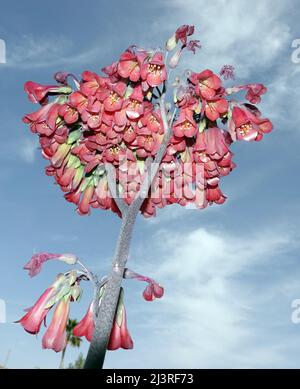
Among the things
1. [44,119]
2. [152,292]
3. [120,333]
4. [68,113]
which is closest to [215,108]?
[68,113]

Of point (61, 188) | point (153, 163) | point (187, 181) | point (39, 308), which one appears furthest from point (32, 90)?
point (39, 308)

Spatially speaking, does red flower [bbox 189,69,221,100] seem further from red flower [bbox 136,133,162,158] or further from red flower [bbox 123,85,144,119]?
red flower [bbox 136,133,162,158]

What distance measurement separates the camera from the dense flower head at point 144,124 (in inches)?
180

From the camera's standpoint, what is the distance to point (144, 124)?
468cm

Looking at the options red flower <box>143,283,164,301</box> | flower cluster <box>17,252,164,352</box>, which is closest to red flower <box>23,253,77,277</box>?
flower cluster <box>17,252,164,352</box>

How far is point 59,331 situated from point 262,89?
285 cm

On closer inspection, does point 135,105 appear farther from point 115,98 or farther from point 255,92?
point 255,92

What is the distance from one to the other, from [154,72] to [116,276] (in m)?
1.82

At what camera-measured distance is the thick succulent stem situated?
394 cm

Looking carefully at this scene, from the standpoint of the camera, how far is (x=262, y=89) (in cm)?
471

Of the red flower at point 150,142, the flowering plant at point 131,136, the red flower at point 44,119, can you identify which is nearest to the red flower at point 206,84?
the flowering plant at point 131,136

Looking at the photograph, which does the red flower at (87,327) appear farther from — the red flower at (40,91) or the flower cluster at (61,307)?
the red flower at (40,91)

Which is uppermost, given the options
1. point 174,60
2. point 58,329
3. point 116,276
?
point 174,60
